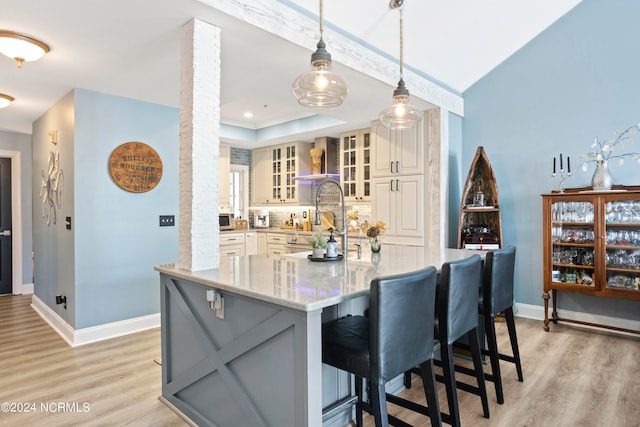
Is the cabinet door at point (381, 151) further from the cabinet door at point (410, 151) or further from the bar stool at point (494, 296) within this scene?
the bar stool at point (494, 296)

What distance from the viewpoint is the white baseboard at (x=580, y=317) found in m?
3.82

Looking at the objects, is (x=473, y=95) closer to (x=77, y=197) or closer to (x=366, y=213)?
(x=366, y=213)

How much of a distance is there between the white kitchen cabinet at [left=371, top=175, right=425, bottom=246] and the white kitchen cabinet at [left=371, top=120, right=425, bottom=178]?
0.32 feet

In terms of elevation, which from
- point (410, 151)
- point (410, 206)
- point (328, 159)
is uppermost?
point (328, 159)

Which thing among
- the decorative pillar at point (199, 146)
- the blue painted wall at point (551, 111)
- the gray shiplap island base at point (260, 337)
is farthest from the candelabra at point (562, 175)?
the decorative pillar at point (199, 146)

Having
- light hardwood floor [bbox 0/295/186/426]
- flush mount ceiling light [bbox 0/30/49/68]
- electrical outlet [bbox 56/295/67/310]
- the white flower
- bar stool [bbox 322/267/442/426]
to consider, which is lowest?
light hardwood floor [bbox 0/295/186/426]

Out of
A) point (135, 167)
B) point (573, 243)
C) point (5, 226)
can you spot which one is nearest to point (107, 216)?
point (135, 167)

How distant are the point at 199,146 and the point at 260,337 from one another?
123 cm

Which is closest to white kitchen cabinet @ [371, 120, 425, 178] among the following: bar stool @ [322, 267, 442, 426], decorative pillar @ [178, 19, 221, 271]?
decorative pillar @ [178, 19, 221, 271]

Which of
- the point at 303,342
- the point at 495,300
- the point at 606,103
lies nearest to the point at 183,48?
the point at 303,342

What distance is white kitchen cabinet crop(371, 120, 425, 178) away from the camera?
4.60 m

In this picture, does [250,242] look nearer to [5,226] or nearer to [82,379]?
[5,226]

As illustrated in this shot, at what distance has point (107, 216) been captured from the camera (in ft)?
12.5

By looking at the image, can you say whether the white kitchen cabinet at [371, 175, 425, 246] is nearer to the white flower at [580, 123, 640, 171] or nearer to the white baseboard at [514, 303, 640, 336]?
the white baseboard at [514, 303, 640, 336]
